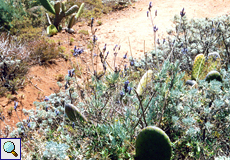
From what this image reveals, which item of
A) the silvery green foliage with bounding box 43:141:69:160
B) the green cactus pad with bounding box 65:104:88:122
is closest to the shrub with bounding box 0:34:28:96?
the green cactus pad with bounding box 65:104:88:122

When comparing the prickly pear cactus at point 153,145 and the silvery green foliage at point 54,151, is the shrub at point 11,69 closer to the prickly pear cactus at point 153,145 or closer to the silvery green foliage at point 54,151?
the silvery green foliage at point 54,151

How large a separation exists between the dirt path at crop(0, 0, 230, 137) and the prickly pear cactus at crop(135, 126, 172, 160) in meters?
2.02

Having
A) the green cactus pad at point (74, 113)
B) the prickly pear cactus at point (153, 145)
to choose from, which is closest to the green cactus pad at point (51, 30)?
the green cactus pad at point (74, 113)

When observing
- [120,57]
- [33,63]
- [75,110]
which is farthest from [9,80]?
[120,57]

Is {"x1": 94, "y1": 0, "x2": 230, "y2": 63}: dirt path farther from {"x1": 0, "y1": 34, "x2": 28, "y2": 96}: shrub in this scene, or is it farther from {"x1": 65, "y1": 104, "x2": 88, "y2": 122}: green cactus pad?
{"x1": 65, "y1": 104, "x2": 88, "y2": 122}: green cactus pad

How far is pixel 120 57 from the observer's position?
20.5ft

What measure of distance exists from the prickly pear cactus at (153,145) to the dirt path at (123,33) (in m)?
2.02

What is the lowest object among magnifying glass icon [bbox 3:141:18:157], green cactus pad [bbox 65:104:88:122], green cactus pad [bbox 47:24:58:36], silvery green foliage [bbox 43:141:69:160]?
magnifying glass icon [bbox 3:141:18:157]

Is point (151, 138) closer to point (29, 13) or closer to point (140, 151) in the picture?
point (140, 151)

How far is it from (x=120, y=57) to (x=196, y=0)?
23.2 ft

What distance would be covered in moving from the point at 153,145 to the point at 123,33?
671cm

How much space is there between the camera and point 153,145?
1659mm

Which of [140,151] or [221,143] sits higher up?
[140,151]

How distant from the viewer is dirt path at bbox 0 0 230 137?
449 centimetres
